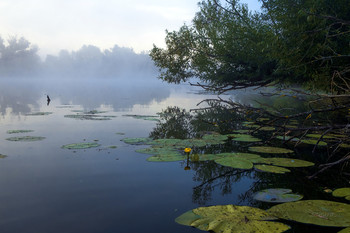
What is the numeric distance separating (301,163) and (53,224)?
5.34 m

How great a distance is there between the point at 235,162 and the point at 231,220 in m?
2.83

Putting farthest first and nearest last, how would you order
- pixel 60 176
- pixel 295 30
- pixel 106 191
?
1. pixel 295 30
2. pixel 60 176
3. pixel 106 191

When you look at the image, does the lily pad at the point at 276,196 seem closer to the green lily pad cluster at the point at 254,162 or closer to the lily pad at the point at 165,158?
the green lily pad cluster at the point at 254,162

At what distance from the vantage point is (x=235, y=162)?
249 inches

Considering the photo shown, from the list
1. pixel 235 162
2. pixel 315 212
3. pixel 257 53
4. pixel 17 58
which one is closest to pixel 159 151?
pixel 235 162

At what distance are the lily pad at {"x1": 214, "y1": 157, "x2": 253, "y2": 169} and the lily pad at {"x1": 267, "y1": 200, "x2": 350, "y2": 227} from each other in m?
1.90

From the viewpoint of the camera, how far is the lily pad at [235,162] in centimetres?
605

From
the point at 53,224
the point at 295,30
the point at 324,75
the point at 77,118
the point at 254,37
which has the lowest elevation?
the point at 53,224

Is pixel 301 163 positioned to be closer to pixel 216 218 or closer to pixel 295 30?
→ pixel 216 218

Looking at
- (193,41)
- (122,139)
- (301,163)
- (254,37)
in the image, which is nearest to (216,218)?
(301,163)

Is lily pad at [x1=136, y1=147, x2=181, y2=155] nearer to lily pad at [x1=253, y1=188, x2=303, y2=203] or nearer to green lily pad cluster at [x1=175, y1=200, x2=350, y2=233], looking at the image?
lily pad at [x1=253, y1=188, x2=303, y2=203]

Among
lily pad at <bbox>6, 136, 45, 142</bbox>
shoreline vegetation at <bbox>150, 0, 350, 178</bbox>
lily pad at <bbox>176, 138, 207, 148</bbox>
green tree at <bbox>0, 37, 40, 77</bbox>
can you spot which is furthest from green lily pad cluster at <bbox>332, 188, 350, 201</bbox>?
green tree at <bbox>0, 37, 40, 77</bbox>

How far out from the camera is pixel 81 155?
24.2ft

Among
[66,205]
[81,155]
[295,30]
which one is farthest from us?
[295,30]
